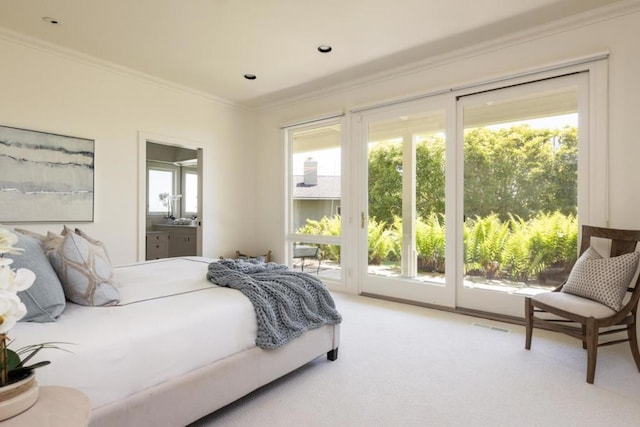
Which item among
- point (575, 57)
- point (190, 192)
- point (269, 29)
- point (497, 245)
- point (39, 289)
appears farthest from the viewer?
point (190, 192)

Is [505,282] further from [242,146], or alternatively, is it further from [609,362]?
[242,146]

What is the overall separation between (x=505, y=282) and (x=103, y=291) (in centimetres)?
335

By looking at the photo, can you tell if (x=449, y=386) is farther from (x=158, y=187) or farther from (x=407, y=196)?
(x=158, y=187)

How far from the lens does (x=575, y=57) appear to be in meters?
2.99

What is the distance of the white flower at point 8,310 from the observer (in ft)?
2.56

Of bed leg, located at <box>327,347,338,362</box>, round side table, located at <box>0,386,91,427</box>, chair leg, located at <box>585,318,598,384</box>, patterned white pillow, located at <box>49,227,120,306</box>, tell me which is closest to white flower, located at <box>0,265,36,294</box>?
round side table, located at <box>0,386,91,427</box>

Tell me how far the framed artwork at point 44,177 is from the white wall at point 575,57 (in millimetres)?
3061

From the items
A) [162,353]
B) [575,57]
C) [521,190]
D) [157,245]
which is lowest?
[162,353]

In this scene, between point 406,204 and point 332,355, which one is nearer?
point 332,355

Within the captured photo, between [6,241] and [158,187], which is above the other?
[158,187]

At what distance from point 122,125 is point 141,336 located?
3.40 metres

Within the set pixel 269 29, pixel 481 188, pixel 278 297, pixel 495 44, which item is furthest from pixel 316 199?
pixel 278 297

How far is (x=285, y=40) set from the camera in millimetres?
3434

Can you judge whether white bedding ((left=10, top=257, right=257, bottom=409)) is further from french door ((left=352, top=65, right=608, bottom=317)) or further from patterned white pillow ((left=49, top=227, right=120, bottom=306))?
french door ((left=352, top=65, right=608, bottom=317))
